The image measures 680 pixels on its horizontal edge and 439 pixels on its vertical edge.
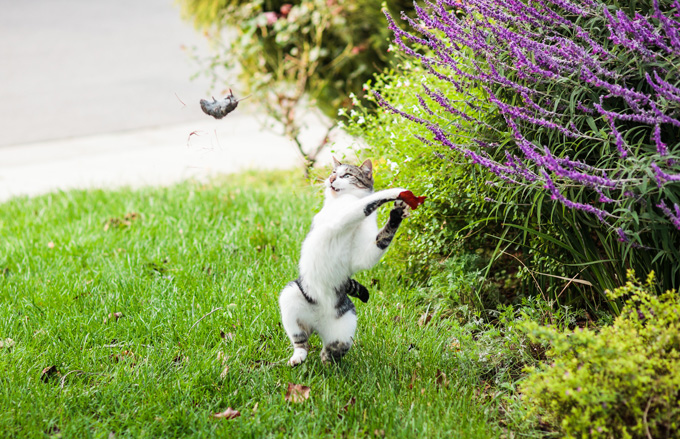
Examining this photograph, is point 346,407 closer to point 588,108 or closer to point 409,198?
point 409,198

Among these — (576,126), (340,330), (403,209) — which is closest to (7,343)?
(340,330)

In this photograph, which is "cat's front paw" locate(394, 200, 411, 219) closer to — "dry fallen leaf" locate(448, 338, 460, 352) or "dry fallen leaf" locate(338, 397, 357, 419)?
"dry fallen leaf" locate(338, 397, 357, 419)

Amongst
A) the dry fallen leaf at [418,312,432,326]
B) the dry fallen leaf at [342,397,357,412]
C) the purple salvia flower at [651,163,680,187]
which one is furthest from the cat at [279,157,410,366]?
the purple salvia flower at [651,163,680,187]

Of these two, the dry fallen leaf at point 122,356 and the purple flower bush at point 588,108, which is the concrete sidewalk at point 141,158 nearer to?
the dry fallen leaf at point 122,356

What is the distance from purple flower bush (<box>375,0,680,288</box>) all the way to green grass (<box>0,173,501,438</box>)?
93 cm

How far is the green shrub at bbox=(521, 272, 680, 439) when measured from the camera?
1.88m

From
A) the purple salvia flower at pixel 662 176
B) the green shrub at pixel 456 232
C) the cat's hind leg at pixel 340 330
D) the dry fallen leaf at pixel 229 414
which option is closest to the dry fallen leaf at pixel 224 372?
the dry fallen leaf at pixel 229 414

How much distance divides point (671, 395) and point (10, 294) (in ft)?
11.3

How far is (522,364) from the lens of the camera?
109 inches

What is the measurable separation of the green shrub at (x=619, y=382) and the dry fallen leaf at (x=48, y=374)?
2038 mm

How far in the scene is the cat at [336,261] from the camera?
91.2 inches

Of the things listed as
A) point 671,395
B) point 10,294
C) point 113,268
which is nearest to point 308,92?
point 113,268

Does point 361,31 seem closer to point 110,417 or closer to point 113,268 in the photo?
point 113,268

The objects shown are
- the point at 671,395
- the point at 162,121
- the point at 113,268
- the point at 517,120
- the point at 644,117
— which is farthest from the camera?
the point at 162,121
